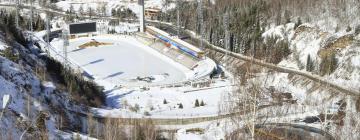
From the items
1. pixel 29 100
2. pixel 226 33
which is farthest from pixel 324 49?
pixel 29 100

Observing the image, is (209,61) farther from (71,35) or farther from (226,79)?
(71,35)

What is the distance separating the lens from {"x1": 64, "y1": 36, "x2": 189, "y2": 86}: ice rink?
39.8 metres

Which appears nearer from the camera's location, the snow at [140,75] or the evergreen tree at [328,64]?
the snow at [140,75]

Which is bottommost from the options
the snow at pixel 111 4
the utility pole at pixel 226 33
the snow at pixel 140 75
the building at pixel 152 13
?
the snow at pixel 140 75

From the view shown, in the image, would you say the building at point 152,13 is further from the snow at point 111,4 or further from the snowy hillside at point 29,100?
the snowy hillside at point 29,100

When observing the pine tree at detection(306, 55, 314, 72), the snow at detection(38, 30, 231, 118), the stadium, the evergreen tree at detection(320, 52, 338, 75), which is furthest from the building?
the evergreen tree at detection(320, 52, 338, 75)

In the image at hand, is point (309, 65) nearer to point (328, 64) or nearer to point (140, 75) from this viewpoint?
point (328, 64)

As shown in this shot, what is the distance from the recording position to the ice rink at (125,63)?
131ft

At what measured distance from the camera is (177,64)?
146 feet

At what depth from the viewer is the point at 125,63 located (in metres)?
44.7

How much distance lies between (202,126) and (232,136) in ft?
26.7

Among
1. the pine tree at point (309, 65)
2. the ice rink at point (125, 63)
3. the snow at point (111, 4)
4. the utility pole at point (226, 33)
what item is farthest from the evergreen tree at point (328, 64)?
the snow at point (111, 4)

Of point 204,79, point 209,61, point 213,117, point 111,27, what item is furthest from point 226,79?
point 111,27

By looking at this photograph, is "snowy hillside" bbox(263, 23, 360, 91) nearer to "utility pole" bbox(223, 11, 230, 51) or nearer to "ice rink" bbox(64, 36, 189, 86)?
"utility pole" bbox(223, 11, 230, 51)
